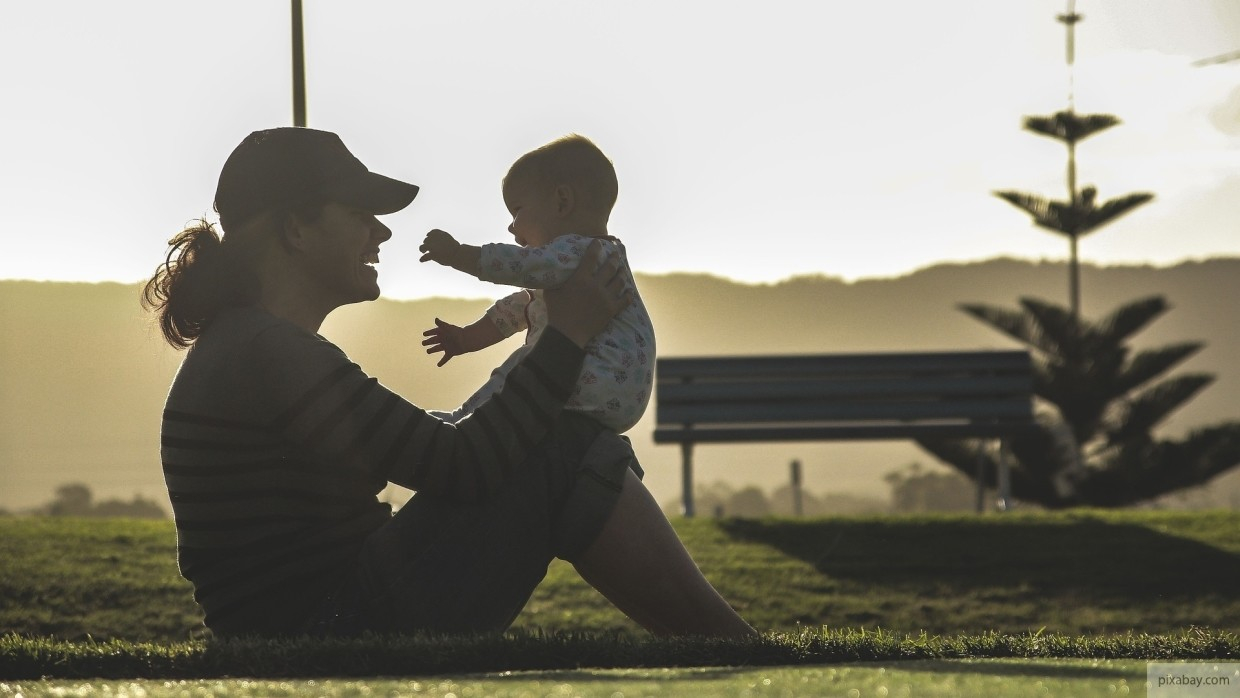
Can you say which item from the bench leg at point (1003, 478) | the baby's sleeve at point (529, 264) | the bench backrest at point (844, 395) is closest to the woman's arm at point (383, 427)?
the baby's sleeve at point (529, 264)

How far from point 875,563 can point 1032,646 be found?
3844 millimetres

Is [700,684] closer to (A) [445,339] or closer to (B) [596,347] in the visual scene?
(B) [596,347]

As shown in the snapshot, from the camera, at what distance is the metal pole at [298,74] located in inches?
205

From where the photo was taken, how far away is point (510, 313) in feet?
12.5

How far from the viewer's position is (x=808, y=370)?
9.92m

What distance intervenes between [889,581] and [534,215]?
12.3 feet

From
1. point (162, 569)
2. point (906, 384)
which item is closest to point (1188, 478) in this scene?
point (906, 384)

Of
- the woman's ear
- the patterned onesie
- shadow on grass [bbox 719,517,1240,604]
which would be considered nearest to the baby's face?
the patterned onesie

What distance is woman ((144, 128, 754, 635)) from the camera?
2793 mm

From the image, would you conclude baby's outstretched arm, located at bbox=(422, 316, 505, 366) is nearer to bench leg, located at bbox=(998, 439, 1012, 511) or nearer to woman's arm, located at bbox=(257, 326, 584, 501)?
woman's arm, located at bbox=(257, 326, 584, 501)

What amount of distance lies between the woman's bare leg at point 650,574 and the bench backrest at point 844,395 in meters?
6.54

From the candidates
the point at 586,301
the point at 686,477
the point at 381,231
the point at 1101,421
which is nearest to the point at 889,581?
the point at 686,477

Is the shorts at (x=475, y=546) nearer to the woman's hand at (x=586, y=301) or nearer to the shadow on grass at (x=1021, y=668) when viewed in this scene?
the woman's hand at (x=586, y=301)

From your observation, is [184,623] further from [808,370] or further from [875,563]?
[808,370]
